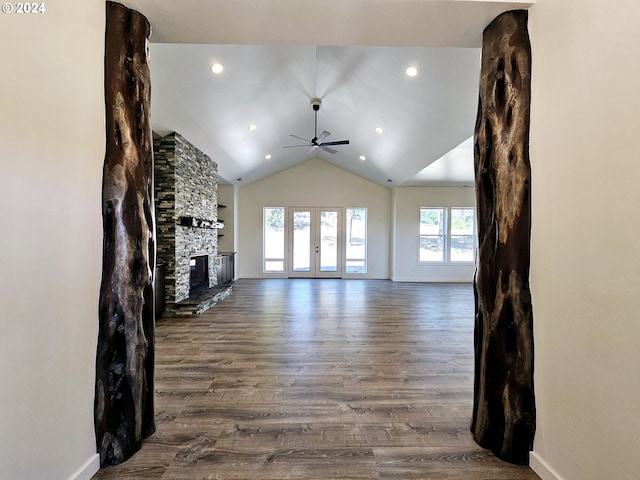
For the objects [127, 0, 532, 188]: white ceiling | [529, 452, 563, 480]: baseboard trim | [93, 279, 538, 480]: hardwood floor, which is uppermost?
[127, 0, 532, 188]: white ceiling

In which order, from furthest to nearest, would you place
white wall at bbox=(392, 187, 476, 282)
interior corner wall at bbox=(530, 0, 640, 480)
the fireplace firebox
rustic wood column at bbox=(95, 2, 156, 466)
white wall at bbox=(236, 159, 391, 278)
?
1. white wall at bbox=(236, 159, 391, 278)
2. white wall at bbox=(392, 187, 476, 282)
3. the fireplace firebox
4. rustic wood column at bbox=(95, 2, 156, 466)
5. interior corner wall at bbox=(530, 0, 640, 480)

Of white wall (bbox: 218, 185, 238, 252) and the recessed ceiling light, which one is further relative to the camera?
white wall (bbox: 218, 185, 238, 252)

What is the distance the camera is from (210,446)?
74.4 inches

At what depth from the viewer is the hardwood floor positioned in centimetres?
174

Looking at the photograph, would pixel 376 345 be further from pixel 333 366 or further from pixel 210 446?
pixel 210 446

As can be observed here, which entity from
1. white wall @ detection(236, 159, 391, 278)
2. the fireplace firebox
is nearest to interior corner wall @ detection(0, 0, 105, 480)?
the fireplace firebox

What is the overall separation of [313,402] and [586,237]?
6.91 feet

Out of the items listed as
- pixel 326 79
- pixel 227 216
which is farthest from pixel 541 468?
pixel 227 216

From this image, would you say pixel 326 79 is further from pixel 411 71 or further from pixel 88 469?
pixel 88 469

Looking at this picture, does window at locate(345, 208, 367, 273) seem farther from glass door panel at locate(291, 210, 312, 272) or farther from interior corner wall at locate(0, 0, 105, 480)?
interior corner wall at locate(0, 0, 105, 480)

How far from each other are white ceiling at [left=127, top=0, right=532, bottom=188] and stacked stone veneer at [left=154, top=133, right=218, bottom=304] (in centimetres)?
36

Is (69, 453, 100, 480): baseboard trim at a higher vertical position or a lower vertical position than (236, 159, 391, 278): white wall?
lower

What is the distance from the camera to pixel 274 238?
10.0 meters

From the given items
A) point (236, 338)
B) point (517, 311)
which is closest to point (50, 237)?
point (517, 311)
